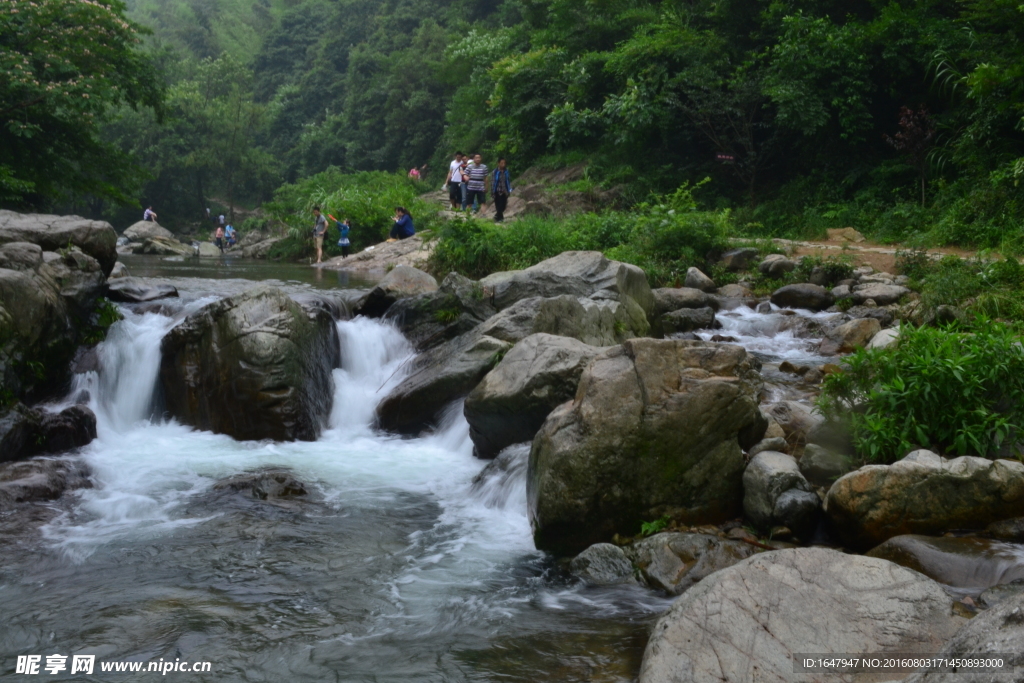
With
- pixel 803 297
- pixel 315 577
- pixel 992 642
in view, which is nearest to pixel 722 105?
pixel 803 297

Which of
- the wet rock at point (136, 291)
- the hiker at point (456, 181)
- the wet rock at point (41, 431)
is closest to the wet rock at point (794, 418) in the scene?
the wet rock at point (41, 431)

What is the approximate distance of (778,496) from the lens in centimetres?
537

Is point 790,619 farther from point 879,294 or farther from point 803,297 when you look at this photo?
point 803,297

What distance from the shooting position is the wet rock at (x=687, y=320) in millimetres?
12250

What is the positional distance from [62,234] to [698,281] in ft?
33.6

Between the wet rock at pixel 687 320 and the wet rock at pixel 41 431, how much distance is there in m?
8.11

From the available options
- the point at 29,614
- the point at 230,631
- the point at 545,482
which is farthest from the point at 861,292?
the point at 29,614

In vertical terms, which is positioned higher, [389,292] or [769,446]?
[389,292]

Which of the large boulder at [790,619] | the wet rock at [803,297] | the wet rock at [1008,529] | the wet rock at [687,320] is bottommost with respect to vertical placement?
the large boulder at [790,619]

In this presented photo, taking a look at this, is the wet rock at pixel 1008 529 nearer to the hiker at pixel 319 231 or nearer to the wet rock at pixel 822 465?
the wet rock at pixel 822 465

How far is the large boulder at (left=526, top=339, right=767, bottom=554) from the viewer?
18.4 feet

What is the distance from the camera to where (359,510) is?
6.85 m

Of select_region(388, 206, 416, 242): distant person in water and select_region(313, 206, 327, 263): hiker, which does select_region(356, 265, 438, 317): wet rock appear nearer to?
select_region(388, 206, 416, 242): distant person in water

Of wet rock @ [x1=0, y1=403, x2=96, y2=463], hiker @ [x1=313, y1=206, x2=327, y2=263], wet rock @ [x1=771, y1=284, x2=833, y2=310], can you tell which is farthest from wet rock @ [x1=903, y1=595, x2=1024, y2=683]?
hiker @ [x1=313, y1=206, x2=327, y2=263]
